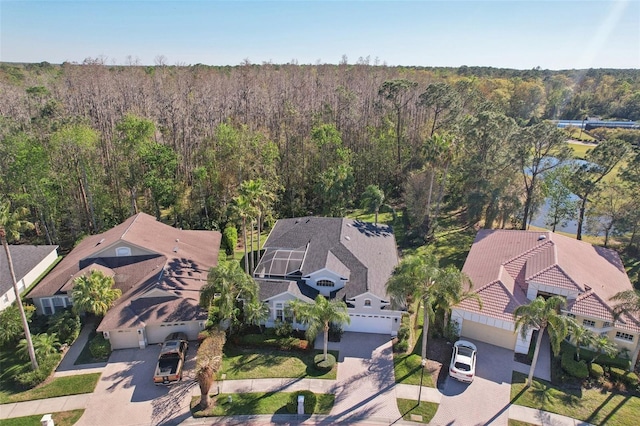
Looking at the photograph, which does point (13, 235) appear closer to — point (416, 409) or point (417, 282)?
point (417, 282)

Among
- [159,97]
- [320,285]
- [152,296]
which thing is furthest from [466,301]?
[159,97]

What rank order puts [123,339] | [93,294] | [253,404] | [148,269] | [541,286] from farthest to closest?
[148,269] → [541,286] → [93,294] → [123,339] → [253,404]

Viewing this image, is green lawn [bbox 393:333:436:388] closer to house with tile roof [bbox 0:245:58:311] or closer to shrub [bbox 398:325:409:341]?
shrub [bbox 398:325:409:341]

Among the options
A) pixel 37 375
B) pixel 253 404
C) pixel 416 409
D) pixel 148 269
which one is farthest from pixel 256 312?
pixel 37 375

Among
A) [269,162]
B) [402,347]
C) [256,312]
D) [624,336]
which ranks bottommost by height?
[402,347]

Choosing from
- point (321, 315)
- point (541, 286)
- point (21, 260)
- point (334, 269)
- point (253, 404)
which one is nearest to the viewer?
point (253, 404)

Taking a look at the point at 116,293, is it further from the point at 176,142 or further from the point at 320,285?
the point at 176,142
